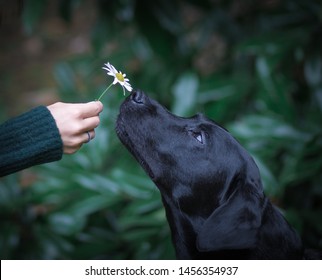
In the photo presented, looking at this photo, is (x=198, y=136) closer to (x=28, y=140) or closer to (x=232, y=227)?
(x=232, y=227)

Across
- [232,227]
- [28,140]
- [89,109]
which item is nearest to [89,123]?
[89,109]

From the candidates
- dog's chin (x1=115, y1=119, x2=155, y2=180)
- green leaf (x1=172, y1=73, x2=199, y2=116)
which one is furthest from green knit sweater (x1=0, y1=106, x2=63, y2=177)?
green leaf (x1=172, y1=73, x2=199, y2=116)

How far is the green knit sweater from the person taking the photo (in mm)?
1822

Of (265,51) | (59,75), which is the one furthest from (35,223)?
(265,51)

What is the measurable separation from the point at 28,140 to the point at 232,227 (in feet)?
2.38

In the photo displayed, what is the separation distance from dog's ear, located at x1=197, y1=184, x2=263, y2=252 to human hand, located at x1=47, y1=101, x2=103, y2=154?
507mm

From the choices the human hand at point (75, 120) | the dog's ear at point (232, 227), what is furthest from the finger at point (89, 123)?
the dog's ear at point (232, 227)

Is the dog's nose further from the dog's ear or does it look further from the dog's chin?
the dog's ear

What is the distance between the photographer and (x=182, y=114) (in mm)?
3207

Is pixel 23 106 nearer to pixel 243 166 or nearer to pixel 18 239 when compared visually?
pixel 18 239

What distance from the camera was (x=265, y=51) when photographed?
10.6 feet

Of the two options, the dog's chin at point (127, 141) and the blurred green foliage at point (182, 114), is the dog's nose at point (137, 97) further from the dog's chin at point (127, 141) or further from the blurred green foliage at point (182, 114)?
the blurred green foliage at point (182, 114)
